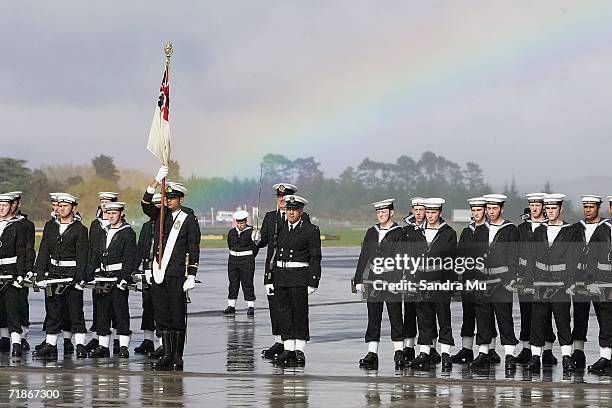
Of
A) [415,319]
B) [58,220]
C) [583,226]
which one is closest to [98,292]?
[58,220]

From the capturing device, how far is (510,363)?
1573 cm

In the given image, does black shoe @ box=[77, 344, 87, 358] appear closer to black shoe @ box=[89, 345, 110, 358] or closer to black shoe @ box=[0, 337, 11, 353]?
black shoe @ box=[89, 345, 110, 358]

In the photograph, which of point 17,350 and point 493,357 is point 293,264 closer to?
point 493,357

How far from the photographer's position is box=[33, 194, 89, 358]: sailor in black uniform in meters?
16.9

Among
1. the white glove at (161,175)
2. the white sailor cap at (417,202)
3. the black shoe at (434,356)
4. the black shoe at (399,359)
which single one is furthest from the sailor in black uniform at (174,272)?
the black shoe at (434,356)

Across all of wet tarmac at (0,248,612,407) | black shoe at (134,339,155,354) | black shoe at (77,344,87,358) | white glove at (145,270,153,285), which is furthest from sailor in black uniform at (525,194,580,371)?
black shoe at (77,344,87,358)

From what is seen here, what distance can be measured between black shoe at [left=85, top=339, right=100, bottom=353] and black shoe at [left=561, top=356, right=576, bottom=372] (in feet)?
20.0

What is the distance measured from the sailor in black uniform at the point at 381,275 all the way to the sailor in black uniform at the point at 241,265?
8.76 metres

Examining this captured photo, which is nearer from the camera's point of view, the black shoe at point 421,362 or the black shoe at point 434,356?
the black shoe at point 421,362

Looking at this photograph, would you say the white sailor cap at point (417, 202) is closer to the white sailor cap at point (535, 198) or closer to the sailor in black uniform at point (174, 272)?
the white sailor cap at point (535, 198)

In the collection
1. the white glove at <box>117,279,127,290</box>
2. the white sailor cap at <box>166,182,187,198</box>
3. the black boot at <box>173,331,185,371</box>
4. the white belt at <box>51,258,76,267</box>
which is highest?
the white sailor cap at <box>166,182,187,198</box>

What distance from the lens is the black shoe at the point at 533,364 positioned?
1546 cm

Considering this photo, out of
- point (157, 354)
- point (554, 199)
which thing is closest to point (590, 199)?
point (554, 199)

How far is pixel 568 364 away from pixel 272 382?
3.67m
